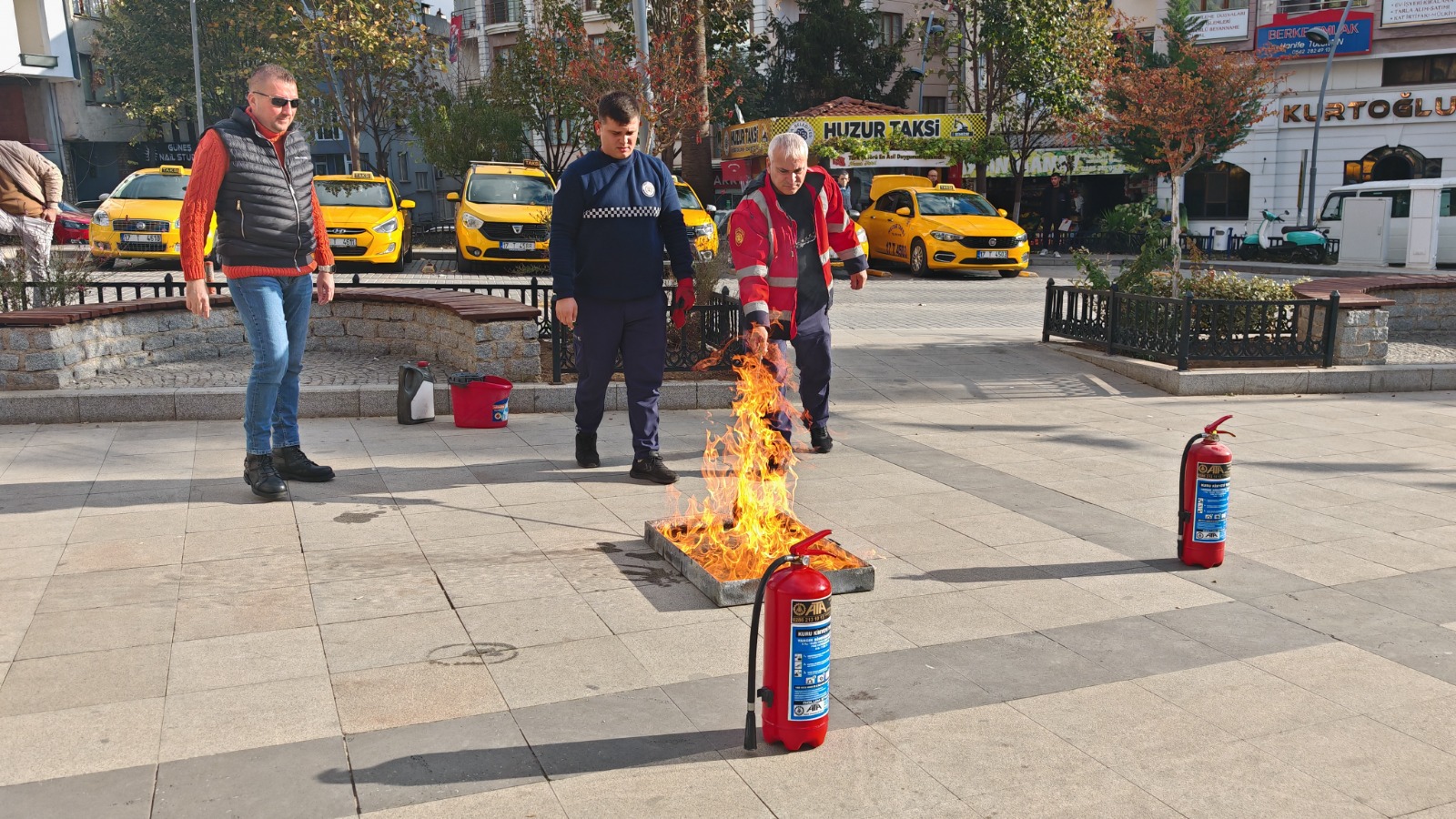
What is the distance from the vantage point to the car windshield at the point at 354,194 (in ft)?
66.3

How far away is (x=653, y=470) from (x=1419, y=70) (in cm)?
3712

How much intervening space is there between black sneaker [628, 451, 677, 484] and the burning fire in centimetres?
73

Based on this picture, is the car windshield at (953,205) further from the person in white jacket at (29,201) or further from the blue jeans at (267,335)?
the blue jeans at (267,335)

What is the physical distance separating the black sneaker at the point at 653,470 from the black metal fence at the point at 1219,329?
18.2 ft

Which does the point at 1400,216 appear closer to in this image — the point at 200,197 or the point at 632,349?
the point at 632,349

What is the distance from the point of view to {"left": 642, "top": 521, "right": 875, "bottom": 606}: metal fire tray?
4.84 meters

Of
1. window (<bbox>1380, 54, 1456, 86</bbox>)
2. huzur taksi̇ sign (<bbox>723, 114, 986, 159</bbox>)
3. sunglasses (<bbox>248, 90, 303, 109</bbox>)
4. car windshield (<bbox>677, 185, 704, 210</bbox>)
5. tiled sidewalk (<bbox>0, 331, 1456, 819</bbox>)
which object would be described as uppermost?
window (<bbox>1380, 54, 1456, 86</bbox>)

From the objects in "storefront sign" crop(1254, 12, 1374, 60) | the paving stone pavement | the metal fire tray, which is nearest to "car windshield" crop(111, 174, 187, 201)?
the paving stone pavement

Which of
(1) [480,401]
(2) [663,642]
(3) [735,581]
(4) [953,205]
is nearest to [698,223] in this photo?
(4) [953,205]

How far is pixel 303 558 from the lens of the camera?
17.6 ft

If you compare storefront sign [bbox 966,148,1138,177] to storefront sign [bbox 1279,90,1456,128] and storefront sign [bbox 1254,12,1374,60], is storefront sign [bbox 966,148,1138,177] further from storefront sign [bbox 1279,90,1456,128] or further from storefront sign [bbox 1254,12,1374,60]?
storefront sign [bbox 1279,90,1456,128]

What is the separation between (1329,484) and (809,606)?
4.91m

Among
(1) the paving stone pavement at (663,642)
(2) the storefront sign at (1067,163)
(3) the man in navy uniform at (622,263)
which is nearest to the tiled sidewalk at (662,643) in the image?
(1) the paving stone pavement at (663,642)

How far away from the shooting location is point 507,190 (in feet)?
66.7
